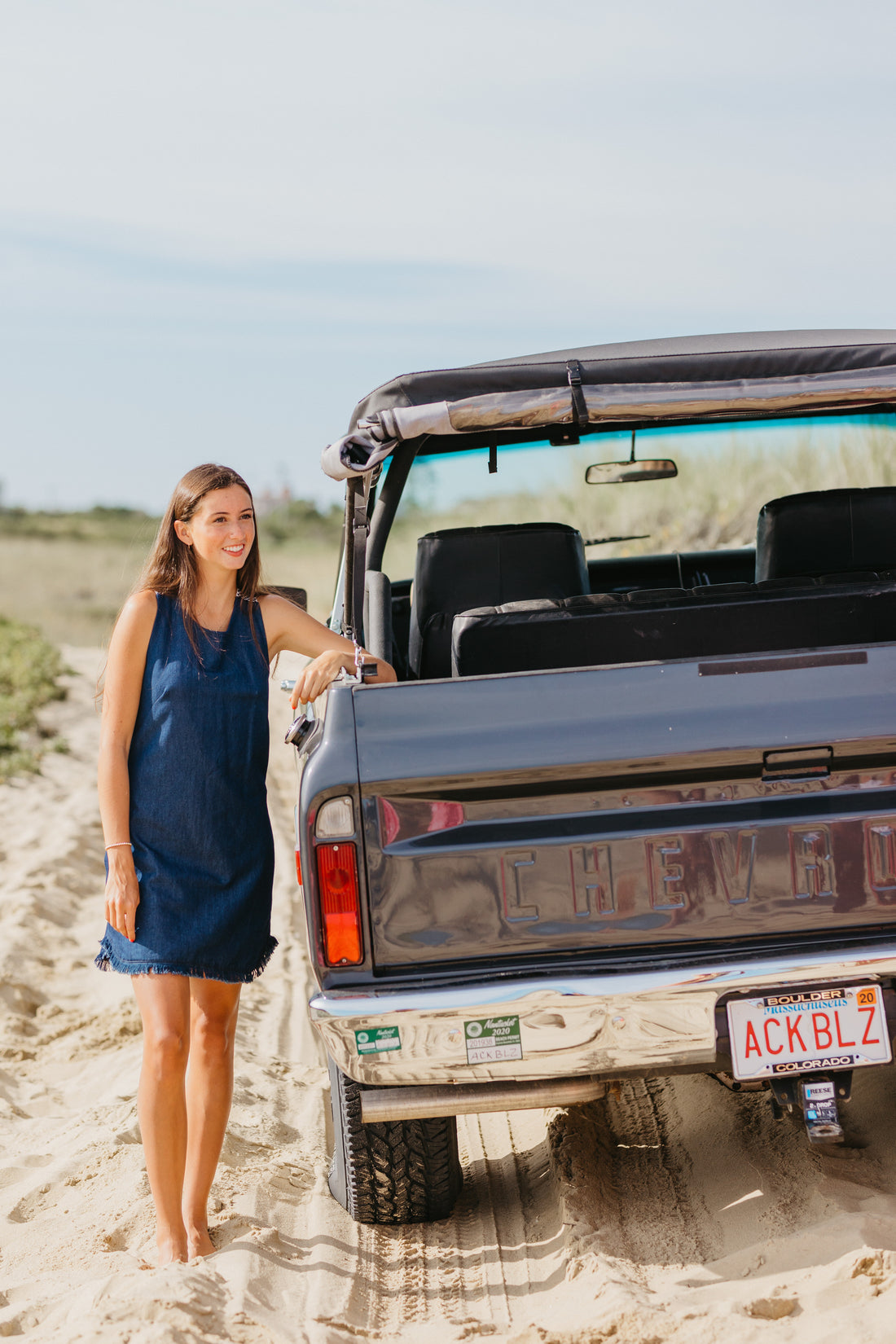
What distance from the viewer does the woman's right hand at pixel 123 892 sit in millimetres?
2996

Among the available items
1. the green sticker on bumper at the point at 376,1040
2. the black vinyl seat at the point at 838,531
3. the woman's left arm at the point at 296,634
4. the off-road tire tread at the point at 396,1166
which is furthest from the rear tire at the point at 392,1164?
the black vinyl seat at the point at 838,531

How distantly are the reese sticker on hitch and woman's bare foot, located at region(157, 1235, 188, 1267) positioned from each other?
934 millimetres

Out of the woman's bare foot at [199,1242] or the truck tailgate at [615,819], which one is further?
the woman's bare foot at [199,1242]

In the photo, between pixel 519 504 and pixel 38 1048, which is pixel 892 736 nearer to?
pixel 38 1048

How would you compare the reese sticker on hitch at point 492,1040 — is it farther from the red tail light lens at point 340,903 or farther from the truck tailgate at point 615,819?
the red tail light lens at point 340,903

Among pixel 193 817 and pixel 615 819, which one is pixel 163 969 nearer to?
pixel 193 817

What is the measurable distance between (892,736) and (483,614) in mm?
1124

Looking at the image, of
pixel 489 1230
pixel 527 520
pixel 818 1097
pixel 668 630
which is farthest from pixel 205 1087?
pixel 527 520

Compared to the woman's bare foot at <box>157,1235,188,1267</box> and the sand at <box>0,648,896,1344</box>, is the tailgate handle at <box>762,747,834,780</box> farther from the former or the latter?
the woman's bare foot at <box>157,1235,188,1267</box>

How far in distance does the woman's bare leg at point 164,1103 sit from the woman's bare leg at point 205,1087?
0.09 metres

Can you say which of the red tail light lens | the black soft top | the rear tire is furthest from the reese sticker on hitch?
the black soft top

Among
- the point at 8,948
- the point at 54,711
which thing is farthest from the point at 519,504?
the point at 8,948

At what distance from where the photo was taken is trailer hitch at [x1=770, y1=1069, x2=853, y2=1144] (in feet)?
8.89

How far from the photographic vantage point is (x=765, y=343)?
134 inches
